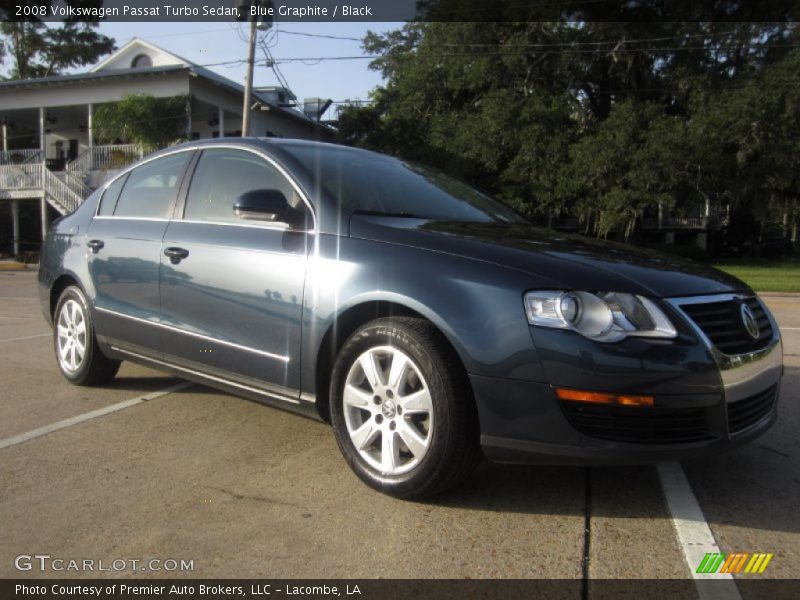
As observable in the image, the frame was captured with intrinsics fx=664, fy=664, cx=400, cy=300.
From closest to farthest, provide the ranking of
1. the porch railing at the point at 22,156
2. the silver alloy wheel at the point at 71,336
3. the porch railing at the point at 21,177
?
1. the silver alloy wheel at the point at 71,336
2. the porch railing at the point at 21,177
3. the porch railing at the point at 22,156

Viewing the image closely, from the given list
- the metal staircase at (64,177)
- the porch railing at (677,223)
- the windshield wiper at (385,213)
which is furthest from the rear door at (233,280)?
the porch railing at (677,223)

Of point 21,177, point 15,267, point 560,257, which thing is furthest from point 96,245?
point 21,177

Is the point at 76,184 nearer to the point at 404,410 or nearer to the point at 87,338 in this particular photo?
the point at 87,338

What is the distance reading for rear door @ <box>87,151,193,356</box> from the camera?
13.3 feet

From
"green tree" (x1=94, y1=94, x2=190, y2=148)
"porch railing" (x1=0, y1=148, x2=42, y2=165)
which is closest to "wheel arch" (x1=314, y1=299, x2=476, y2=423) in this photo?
"green tree" (x1=94, y1=94, x2=190, y2=148)

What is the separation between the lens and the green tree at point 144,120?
24094 mm

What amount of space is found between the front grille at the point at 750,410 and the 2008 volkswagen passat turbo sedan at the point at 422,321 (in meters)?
0.01

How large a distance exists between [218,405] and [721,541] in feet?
10.1

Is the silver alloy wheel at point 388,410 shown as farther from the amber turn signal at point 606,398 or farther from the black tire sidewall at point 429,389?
the amber turn signal at point 606,398

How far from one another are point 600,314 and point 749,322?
881 mm

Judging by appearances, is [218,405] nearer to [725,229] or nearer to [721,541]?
[721,541]

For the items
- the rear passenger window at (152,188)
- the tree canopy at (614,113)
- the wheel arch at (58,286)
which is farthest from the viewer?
the tree canopy at (614,113)

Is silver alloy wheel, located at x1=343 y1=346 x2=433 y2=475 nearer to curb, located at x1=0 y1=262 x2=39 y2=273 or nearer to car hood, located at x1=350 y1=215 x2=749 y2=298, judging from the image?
car hood, located at x1=350 y1=215 x2=749 y2=298

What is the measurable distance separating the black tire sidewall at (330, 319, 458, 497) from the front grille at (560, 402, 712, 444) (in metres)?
0.48
